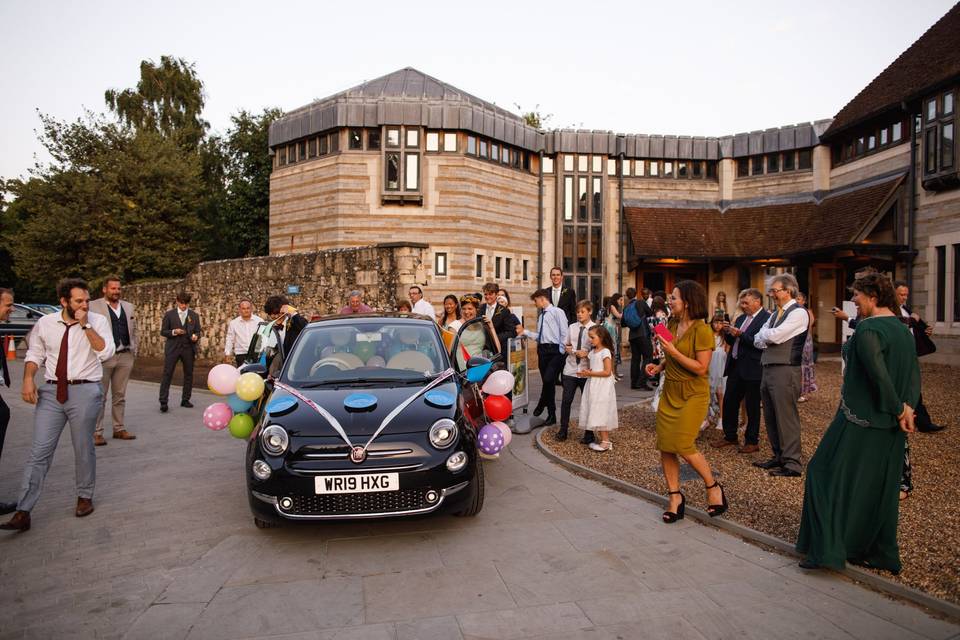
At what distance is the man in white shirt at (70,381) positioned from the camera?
5.57 meters

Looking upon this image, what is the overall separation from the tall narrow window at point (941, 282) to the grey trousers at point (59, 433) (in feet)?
71.5

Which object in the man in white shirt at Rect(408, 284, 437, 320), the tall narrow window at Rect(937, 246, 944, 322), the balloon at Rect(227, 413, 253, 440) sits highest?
the tall narrow window at Rect(937, 246, 944, 322)

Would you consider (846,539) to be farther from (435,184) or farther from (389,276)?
(435,184)

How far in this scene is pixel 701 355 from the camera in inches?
198

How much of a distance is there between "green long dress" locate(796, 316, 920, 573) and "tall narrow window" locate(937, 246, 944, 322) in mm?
18644

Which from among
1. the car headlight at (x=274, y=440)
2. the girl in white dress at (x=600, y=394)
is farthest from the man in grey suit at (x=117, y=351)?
the girl in white dress at (x=600, y=394)

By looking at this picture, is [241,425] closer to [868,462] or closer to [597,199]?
[868,462]

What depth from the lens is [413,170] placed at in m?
26.5

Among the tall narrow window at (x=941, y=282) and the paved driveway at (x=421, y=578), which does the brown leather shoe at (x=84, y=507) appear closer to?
the paved driveway at (x=421, y=578)

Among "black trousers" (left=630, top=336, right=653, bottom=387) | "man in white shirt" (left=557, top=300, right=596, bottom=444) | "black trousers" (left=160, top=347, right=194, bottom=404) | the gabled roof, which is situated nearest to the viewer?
"man in white shirt" (left=557, top=300, right=596, bottom=444)

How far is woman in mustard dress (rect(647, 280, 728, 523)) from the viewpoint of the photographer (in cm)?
506

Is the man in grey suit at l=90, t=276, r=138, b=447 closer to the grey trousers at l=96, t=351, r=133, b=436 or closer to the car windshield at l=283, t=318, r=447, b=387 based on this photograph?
the grey trousers at l=96, t=351, r=133, b=436

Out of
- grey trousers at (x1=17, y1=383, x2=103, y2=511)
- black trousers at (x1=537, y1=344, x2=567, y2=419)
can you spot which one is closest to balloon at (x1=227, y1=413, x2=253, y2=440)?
grey trousers at (x1=17, y1=383, x2=103, y2=511)

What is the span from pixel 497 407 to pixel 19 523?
4.15 meters
